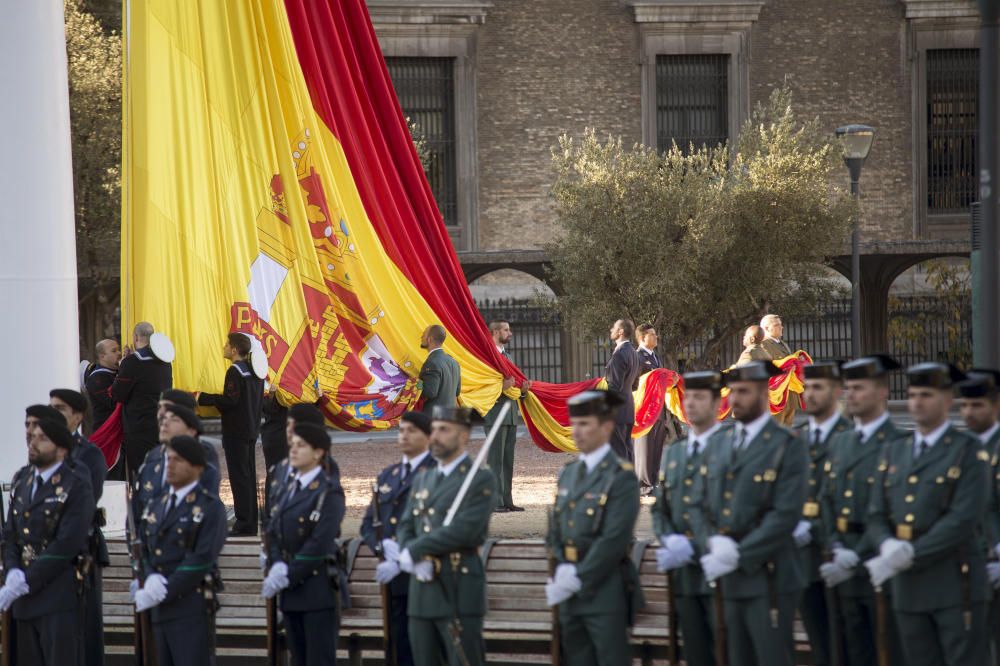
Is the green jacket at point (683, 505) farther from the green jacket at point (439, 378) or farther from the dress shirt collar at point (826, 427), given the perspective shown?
the green jacket at point (439, 378)

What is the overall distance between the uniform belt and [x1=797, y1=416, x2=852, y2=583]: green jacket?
0.43 ft

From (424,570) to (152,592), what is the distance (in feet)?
4.82

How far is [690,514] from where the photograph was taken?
7.62m

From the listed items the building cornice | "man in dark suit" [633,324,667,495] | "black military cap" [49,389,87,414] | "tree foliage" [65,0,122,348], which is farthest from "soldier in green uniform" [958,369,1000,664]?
the building cornice

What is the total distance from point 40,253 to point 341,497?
13.1 feet

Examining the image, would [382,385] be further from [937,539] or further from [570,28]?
[570,28]

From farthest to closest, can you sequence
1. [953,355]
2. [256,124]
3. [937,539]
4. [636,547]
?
Answer: [953,355], [256,124], [636,547], [937,539]

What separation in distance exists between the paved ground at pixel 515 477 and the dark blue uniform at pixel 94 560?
3.35m

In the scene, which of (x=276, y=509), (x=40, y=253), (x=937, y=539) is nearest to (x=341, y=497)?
(x=276, y=509)

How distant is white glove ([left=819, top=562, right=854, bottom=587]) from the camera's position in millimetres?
7621

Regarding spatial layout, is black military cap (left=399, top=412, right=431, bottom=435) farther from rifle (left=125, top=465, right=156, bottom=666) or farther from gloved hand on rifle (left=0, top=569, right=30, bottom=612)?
gloved hand on rifle (left=0, top=569, right=30, bottom=612)

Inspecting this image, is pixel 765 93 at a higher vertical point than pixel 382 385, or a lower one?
higher

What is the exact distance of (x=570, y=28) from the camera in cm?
3300

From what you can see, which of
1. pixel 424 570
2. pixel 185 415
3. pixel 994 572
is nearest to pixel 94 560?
pixel 185 415
